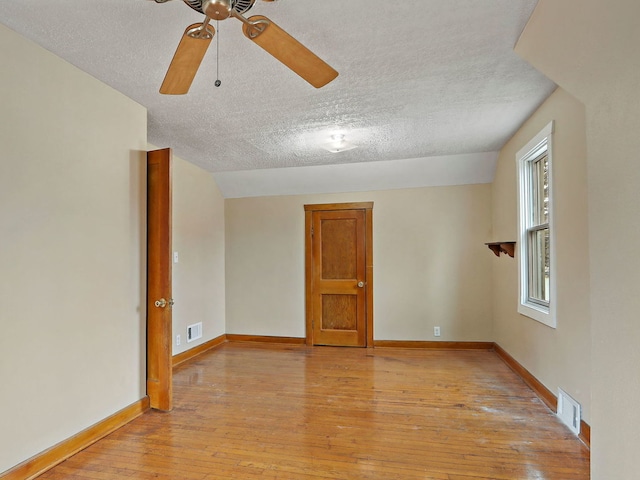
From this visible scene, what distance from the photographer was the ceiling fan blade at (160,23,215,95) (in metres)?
1.42

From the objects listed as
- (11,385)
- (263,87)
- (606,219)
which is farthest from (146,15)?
(606,219)

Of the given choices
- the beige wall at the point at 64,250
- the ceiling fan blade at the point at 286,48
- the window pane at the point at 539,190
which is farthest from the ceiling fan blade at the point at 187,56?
the window pane at the point at 539,190

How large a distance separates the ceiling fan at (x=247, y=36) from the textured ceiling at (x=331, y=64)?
335mm

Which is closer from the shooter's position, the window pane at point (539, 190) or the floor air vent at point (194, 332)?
the window pane at point (539, 190)

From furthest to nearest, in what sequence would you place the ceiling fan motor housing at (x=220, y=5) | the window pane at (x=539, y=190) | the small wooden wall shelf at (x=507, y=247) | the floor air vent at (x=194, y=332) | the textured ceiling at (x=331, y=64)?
1. the floor air vent at (x=194, y=332)
2. the small wooden wall shelf at (x=507, y=247)
3. the window pane at (x=539, y=190)
4. the textured ceiling at (x=331, y=64)
5. the ceiling fan motor housing at (x=220, y=5)

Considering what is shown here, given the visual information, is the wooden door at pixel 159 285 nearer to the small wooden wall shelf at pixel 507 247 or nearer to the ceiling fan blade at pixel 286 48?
the ceiling fan blade at pixel 286 48

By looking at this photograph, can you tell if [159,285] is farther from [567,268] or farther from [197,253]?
[567,268]

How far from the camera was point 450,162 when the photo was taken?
4.50 meters

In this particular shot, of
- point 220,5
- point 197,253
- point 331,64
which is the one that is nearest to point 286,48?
point 220,5

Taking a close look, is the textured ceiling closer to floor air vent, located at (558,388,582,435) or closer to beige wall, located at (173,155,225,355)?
beige wall, located at (173,155,225,355)

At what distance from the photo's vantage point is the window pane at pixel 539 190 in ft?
10.5

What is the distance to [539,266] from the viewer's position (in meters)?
3.37

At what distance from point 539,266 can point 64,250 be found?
12.5ft

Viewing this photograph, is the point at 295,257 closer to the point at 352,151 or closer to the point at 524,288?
the point at 352,151
